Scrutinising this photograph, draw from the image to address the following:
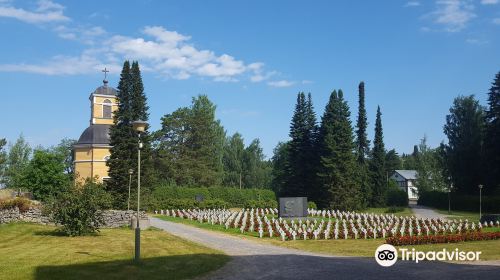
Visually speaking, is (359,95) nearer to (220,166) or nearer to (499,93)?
(499,93)

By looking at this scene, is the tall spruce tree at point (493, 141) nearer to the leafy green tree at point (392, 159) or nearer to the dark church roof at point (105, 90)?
the dark church roof at point (105, 90)

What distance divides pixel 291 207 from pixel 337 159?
815 inches

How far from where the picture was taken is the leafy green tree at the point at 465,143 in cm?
6008

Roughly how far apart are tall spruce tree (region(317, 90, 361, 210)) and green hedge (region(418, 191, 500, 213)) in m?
13.4

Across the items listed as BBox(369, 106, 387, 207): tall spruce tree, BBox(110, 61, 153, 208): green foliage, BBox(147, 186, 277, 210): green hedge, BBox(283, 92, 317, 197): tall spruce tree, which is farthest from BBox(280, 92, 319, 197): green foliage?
BBox(110, 61, 153, 208): green foliage

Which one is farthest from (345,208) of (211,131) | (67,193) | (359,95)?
(67,193)

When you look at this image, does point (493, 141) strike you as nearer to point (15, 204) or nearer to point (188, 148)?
point (188, 148)

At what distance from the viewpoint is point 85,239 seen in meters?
21.6

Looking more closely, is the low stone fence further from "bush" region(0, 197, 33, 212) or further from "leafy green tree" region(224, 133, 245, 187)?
"leafy green tree" region(224, 133, 245, 187)

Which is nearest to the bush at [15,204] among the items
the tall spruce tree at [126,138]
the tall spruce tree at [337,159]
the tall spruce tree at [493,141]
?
the tall spruce tree at [126,138]

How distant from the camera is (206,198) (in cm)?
5800

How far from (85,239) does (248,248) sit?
298 inches

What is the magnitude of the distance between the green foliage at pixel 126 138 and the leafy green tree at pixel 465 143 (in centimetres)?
4014

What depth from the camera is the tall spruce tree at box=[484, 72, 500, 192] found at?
5390 centimetres
